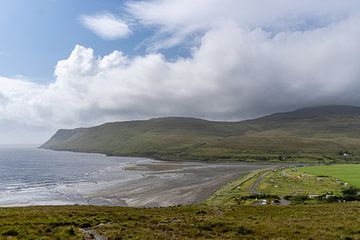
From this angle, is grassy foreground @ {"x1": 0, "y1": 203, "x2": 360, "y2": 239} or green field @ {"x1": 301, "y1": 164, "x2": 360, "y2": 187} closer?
grassy foreground @ {"x1": 0, "y1": 203, "x2": 360, "y2": 239}

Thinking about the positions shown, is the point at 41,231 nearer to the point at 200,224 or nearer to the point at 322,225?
the point at 200,224

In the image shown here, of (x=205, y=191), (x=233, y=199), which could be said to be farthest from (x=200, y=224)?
(x=205, y=191)

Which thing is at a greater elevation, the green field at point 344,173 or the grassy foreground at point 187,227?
the grassy foreground at point 187,227

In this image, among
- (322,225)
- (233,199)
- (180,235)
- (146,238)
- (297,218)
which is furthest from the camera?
(233,199)

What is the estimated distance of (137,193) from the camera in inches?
4023

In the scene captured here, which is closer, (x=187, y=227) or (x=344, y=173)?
(x=187, y=227)

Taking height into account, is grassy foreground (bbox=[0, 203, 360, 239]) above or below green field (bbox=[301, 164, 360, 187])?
above

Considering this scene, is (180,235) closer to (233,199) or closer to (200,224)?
(200,224)

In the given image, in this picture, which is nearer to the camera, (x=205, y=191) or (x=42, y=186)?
(x=205, y=191)

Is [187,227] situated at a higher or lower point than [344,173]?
higher

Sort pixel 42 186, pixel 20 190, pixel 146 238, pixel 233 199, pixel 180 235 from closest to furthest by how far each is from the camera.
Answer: pixel 146 238
pixel 180 235
pixel 233 199
pixel 20 190
pixel 42 186

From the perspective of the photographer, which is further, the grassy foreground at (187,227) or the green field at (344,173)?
the green field at (344,173)

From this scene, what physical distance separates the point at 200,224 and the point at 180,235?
614cm

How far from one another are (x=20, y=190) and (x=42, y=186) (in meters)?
10.1
